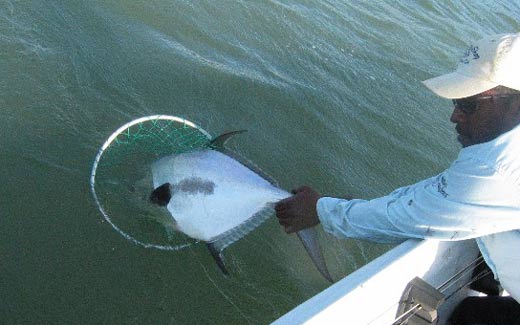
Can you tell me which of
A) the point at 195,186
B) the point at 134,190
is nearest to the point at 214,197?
the point at 195,186

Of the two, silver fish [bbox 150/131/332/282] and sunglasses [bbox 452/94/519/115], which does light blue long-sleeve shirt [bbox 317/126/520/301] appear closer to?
sunglasses [bbox 452/94/519/115]

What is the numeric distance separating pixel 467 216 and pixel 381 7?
6.22 metres

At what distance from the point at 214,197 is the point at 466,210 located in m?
1.64

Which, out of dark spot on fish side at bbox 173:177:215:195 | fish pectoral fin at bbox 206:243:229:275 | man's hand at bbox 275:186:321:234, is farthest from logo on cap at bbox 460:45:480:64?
fish pectoral fin at bbox 206:243:229:275

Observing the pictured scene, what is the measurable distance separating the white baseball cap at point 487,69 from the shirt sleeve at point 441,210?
0.35m

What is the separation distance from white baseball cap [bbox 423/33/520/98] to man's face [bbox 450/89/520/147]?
0.15ft

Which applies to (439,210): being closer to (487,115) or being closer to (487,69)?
(487,115)

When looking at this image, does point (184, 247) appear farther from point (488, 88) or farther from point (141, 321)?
point (488, 88)

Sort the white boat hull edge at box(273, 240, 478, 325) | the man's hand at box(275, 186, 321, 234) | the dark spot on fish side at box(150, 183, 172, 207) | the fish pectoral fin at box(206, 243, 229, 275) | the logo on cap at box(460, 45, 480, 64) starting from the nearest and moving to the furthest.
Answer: the white boat hull edge at box(273, 240, 478, 325) → the logo on cap at box(460, 45, 480, 64) → the man's hand at box(275, 186, 321, 234) → the fish pectoral fin at box(206, 243, 229, 275) → the dark spot on fish side at box(150, 183, 172, 207)

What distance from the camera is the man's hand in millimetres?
2963

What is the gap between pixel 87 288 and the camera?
10.3ft

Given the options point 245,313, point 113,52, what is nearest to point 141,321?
point 245,313

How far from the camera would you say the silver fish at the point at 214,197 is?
3289mm

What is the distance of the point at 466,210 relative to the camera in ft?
7.30
